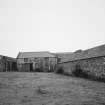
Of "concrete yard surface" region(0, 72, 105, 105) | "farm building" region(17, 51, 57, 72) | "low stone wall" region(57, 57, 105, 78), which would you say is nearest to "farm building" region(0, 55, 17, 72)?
"farm building" region(17, 51, 57, 72)

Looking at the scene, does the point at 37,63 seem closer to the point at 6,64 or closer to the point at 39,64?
the point at 39,64

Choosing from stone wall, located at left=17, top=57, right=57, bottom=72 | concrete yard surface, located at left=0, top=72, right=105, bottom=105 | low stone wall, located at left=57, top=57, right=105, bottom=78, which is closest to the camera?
concrete yard surface, located at left=0, top=72, right=105, bottom=105

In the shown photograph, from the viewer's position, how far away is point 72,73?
1944cm

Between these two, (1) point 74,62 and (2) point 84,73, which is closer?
(2) point 84,73

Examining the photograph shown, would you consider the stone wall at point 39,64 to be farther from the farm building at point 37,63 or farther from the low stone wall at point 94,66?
the low stone wall at point 94,66

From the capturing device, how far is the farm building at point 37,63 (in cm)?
3381

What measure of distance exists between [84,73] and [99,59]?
4.11 meters

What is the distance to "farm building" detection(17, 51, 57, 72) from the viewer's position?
33.8 metres

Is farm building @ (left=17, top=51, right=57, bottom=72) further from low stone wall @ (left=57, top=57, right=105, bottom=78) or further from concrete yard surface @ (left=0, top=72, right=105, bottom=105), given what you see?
concrete yard surface @ (left=0, top=72, right=105, bottom=105)

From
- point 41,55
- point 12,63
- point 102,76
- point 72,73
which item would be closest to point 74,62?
point 72,73

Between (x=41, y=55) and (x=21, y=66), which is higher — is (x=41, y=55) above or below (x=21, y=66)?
above

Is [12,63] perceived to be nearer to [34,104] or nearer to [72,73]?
[72,73]

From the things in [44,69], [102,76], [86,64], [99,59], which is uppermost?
[99,59]

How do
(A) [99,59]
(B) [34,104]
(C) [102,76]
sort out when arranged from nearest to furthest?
(B) [34,104] < (C) [102,76] < (A) [99,59]
